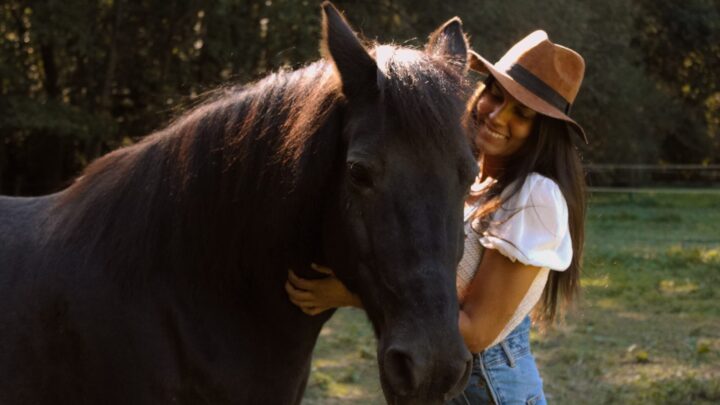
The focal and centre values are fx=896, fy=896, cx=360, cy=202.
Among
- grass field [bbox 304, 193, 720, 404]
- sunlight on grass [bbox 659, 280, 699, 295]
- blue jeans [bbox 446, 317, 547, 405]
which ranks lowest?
sunlight on grass [bbox 659, 280, 699, 295]

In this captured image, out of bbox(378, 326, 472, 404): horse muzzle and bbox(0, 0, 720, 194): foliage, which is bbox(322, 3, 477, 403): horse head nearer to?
bbox(378, 326, 472, 404): horse muzzle

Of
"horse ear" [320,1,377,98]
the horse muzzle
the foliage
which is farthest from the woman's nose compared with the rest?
the foliage

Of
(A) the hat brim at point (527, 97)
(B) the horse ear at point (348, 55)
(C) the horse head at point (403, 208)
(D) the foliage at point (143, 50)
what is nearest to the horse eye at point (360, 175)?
(C) the horse head at point (403, 208)

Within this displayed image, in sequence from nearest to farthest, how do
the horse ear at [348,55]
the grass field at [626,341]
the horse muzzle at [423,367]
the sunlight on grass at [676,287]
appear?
the horse muzzle at [423,367], the horse ear at [348,55], the grass field at [626,341], the sunlight on grass at [676,287]

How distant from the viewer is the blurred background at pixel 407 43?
7.07 m

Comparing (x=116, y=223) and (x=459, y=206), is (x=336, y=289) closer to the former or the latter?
(x=459, y=206)

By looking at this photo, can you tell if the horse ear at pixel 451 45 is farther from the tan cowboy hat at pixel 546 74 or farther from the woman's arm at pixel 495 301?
the woman's arm at pixel 495 301

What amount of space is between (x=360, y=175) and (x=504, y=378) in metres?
0.93

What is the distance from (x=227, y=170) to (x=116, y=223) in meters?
0.39

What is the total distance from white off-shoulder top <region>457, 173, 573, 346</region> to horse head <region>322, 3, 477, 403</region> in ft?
1.00

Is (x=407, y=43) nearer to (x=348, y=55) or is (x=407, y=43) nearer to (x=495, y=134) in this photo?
(x=495, y=134)

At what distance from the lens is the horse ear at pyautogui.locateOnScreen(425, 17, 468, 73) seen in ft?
8.75

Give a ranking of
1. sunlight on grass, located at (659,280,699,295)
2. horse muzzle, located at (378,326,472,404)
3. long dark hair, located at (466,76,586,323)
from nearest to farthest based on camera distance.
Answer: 1. horse muzzle, located at (378,326,472,404)
2. long dark hair, located at (466,76,586,323)
3. sunlight on grass, located at (659,280,699,295)

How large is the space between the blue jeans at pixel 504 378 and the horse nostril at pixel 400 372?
69cm
